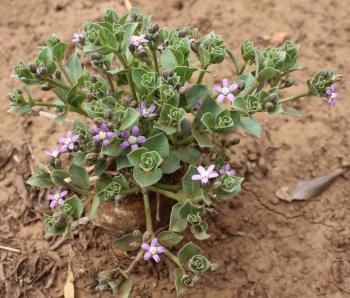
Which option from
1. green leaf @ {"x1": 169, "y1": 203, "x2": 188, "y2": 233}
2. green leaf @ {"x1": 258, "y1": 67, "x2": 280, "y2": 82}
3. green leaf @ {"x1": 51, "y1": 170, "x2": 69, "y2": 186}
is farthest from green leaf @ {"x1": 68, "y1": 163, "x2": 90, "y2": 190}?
green leaf @ {"x1": 258, "y1": 67, "x2": 280, "y2": 82}

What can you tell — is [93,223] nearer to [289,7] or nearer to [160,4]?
[160,4]

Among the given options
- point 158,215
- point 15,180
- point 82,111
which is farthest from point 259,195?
point 15,180

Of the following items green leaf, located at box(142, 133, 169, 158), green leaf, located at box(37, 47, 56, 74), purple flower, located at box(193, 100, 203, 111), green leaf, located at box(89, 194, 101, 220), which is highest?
green leaf, located at box(37, 47, 56, 74)

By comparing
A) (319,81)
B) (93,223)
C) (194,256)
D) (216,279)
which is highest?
(319,81)

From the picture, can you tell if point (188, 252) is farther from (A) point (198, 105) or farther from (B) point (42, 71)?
(B) point (42, 71)

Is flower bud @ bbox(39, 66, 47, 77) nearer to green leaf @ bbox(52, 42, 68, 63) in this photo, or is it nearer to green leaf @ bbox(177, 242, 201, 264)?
green leaf @ bbox(52, 42, 68, 63)

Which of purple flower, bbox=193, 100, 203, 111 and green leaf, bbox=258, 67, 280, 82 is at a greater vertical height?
green leaf, bbox=258, 67, 280, 82

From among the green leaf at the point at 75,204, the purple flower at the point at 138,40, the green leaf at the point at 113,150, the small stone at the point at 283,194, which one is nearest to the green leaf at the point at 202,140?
the green leaf at the point at 113,150

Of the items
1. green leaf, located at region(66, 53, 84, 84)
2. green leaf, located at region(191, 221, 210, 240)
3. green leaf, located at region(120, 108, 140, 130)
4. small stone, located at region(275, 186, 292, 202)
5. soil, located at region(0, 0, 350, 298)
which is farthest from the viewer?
small stone, located at region(275, 186, 292, 202)
